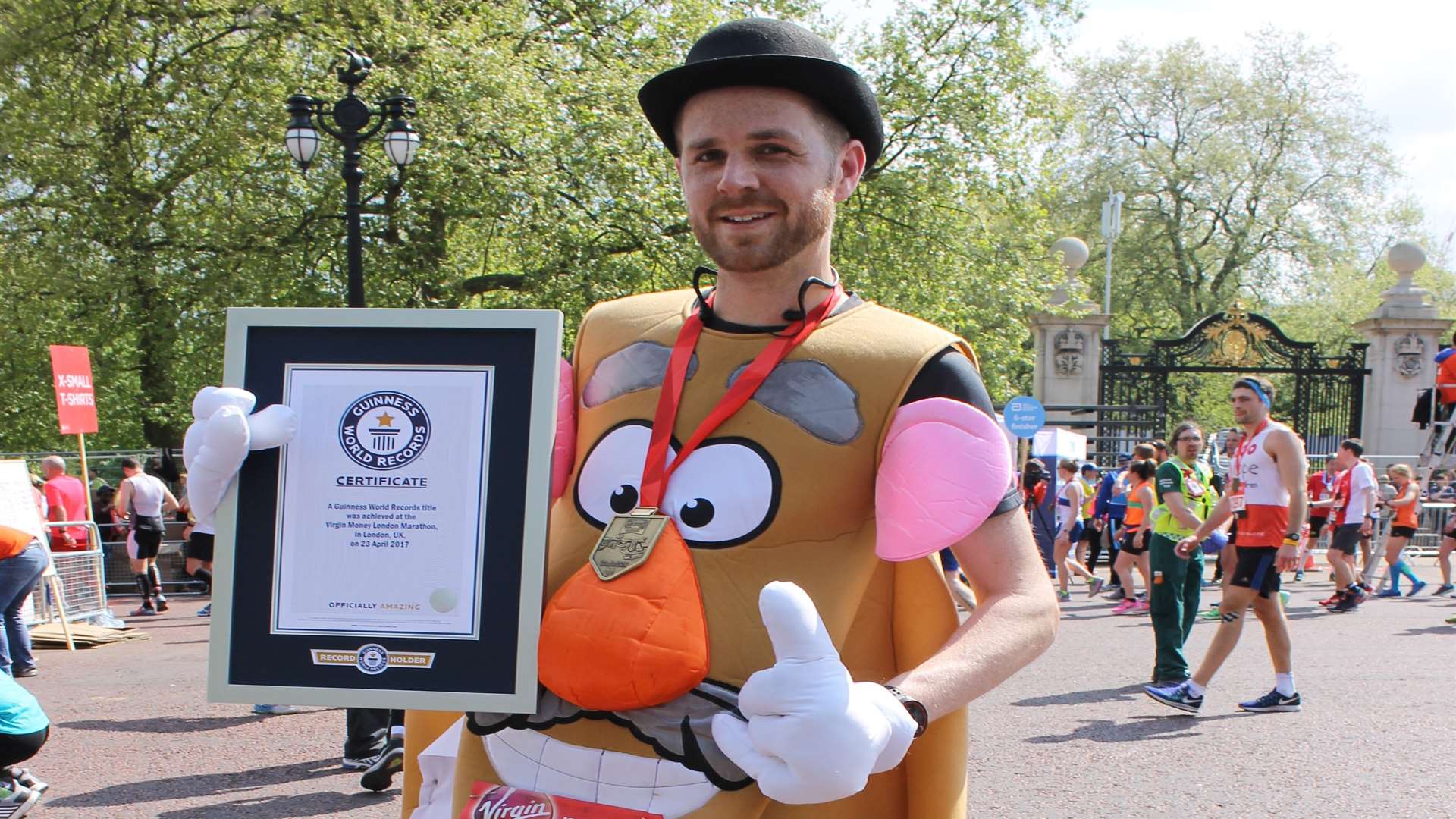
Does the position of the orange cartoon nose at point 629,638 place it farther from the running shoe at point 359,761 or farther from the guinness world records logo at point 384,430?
the running shoe at point 359,761

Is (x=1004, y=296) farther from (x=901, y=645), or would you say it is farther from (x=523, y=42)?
(x=901, y=645)

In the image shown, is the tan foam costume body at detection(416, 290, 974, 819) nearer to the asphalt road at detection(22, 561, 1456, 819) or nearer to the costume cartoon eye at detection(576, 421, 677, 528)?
the costume cartoon eye at detection(576, 421, 677, 528)

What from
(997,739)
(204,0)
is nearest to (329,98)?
(204,0)

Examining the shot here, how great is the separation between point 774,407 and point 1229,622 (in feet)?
19.5

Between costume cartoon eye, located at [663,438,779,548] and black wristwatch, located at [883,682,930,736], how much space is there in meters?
0.34

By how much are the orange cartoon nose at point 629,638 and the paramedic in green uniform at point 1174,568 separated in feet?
20.1

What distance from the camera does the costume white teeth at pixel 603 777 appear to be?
5.50ft

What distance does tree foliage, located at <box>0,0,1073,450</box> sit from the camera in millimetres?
15352

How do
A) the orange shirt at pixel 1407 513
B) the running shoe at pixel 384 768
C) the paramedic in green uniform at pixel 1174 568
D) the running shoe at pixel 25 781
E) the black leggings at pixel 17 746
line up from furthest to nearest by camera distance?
the orange shirt at pixel 1407 513 < the paramedic in green uniform at pixel 1174 568 < the running shoe at pixel 384 768 < the running shoe at pixel 25 781 < the black leggings at pixel 17 746

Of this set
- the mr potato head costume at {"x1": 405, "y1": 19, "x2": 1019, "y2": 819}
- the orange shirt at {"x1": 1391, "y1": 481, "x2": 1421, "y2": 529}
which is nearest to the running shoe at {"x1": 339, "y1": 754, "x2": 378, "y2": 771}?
the mr potato head costume at {"x1": 405, "y1": 19, "x2": 1019, "y2": 819}

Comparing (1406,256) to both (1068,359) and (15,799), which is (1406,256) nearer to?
(1068,359)

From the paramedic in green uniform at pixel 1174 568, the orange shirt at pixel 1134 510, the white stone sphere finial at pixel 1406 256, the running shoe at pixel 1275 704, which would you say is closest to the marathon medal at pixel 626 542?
the paramedic in green uniform at pixel 1174 568

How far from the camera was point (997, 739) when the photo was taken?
21.0 feet

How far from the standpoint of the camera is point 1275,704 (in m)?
7.06
